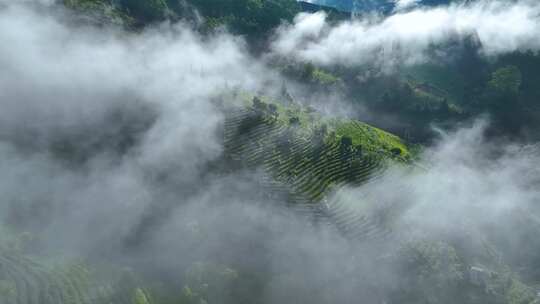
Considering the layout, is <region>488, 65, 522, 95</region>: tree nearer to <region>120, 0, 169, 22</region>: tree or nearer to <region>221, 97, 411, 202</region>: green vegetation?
<region>221, 97, 411, 202</region>: green vegetation

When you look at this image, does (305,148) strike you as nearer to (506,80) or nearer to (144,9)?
(144,9)

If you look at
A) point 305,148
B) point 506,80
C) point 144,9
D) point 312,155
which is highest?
point 144,9

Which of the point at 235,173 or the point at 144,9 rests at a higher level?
the point at 144,9

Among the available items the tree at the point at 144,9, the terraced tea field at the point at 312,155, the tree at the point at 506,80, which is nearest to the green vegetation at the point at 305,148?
the terraced tea field at the point at 312,155

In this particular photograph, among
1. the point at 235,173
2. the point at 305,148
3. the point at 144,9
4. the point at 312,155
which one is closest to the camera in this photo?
the point at 235,173

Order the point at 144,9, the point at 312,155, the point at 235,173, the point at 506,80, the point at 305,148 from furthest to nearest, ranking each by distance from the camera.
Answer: the point at 506,80 → the point at 144,9 → the point at 305,148 → the point at 312,155 → the point at 235,173

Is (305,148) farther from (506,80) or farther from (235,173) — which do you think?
(506,80)

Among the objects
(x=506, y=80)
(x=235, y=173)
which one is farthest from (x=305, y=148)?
(x=506, y=80)

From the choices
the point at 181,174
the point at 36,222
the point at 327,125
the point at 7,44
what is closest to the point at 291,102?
the point at 327,125

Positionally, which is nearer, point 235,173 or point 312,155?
point 235,173
